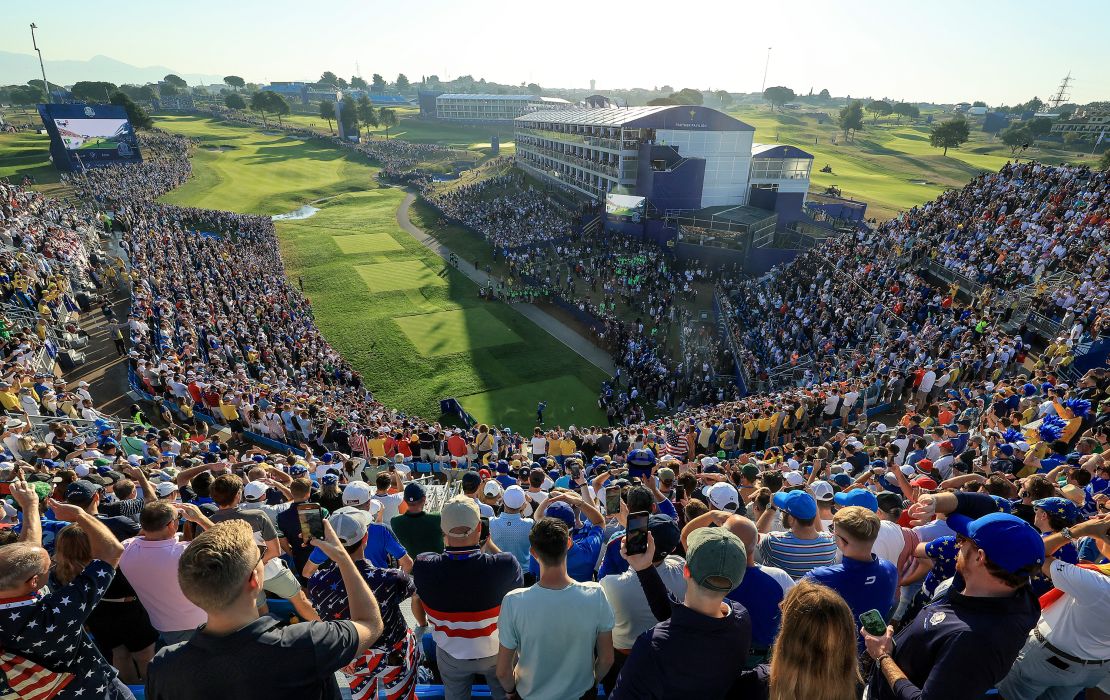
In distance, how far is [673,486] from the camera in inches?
275

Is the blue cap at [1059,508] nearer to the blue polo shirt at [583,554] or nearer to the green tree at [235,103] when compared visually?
the blue polo shirt at [583,554]

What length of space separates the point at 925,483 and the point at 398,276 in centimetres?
3367

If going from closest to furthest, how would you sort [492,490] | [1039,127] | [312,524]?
[312,524] → [492,490] → [1039,127]

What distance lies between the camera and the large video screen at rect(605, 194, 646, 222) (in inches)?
1580

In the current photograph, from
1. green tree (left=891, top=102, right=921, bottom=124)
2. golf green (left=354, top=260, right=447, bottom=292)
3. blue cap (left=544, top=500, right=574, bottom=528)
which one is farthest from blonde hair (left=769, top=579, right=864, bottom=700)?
green tree (left=891, top=102, right=921, bottom=124)

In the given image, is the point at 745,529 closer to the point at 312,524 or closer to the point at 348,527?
the point at 348,527

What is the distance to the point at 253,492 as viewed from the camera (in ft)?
20.3

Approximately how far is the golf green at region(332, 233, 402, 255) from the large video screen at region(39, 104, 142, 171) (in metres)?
32.8

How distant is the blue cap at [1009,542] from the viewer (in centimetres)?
277

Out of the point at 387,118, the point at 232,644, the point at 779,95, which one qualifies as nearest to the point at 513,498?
the point at 232,644

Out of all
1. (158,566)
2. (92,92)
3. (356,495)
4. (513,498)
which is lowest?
(513,498)

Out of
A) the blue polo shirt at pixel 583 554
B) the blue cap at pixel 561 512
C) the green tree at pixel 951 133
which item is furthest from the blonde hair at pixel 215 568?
the green tree at pixel 951 133

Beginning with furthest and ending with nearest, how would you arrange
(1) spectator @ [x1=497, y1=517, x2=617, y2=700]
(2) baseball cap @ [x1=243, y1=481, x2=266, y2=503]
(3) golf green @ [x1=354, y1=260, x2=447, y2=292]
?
(3) golf green @ [x1=354, y1=260, x2=447, y2=292]
(2) baseball cap @ [x1=243, y1=481, x2=266, y2=503]
(1) spectator @ [x1=497, y1=517, x2=617, y2=700]

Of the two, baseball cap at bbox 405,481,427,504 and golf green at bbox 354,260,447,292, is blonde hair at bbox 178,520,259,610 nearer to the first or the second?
baseball cap at bbox 405,481,427,504
